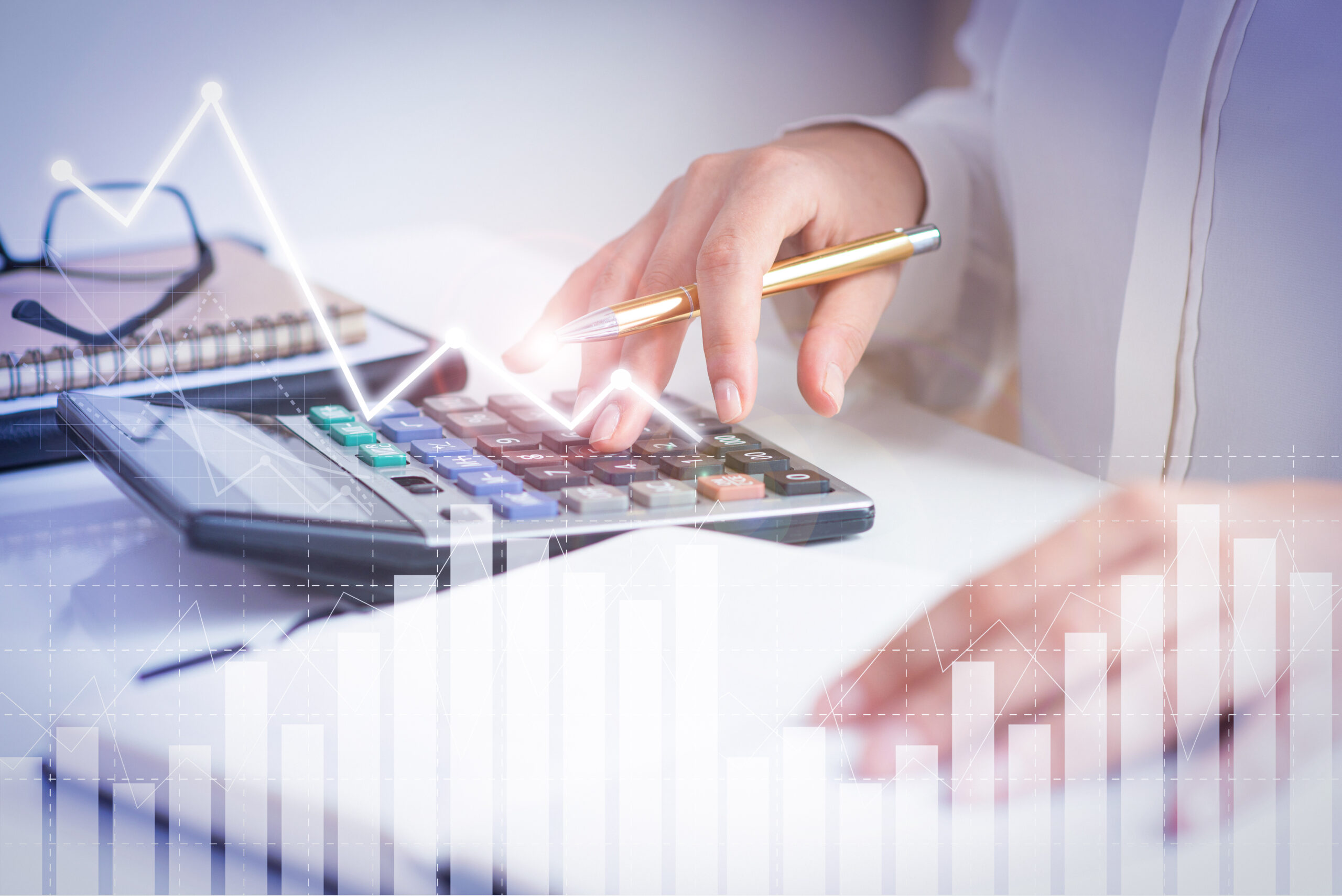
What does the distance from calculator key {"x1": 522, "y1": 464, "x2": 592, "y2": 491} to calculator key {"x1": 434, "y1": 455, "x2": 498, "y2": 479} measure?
1 centimetres

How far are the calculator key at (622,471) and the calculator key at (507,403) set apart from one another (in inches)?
2.6

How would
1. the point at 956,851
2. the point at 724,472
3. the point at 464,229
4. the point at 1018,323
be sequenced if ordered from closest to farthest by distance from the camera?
the point at 956,851, the point at 724,472, the point at 1018,323, the point at 464,229

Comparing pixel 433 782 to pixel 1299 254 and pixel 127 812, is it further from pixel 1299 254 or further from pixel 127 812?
pixel 1299 254

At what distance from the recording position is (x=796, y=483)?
30 centimetres

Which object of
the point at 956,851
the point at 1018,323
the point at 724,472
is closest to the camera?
the point at 956,851

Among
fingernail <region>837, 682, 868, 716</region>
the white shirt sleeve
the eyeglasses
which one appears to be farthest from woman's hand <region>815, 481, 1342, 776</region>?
the eyeglasses

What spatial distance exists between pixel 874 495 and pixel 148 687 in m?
0.23

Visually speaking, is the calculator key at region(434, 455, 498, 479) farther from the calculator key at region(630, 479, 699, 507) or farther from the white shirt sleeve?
the white shirt sleeve

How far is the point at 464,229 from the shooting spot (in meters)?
0.71

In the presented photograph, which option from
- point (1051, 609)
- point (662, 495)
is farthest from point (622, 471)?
point (1051, 609)

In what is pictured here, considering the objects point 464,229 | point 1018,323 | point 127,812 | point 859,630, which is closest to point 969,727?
point 859,630

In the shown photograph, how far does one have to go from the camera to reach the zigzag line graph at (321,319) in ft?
1.15

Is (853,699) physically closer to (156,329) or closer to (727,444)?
(727,444)

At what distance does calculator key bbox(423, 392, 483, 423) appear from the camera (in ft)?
1.17
